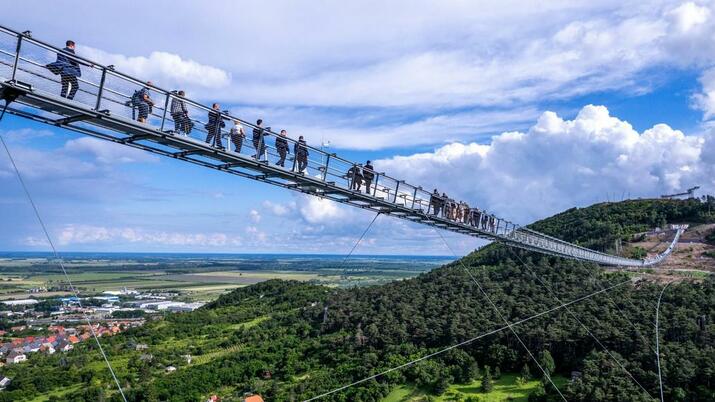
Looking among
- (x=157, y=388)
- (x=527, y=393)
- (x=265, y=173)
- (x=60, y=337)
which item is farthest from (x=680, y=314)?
(x=60, y=337)

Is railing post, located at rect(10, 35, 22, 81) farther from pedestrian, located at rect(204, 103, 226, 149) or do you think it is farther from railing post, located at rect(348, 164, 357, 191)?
railing post, located at rect(348, 164, 357, 191)

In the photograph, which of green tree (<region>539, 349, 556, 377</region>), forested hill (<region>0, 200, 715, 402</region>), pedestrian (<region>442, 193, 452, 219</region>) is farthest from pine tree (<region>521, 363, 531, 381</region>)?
pedestrian (<region>442, 193, 452, 219</region>)

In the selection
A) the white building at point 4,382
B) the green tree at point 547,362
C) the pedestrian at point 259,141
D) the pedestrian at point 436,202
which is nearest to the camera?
the pedestrian at point 259,141

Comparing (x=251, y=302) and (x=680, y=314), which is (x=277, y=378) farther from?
(x=251, y=302)

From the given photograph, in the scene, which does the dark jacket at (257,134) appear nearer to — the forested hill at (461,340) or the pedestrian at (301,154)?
the pedestrian at (301,154)

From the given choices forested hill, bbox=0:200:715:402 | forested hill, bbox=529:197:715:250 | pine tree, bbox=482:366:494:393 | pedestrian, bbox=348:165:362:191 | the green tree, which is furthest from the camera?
forested hill, bbox=529:197:715:250

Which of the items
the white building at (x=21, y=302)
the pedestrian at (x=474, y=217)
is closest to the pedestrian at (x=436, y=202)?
the pedestrian at (x=474, y=217)
